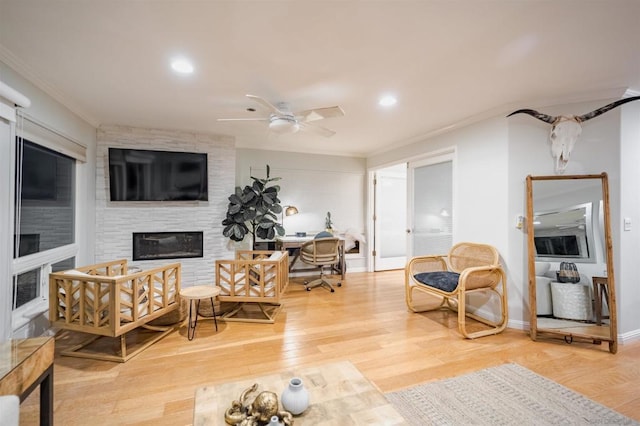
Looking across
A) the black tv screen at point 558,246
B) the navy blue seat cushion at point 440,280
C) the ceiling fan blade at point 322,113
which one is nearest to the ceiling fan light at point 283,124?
the ceiling fan blade at point 322,113

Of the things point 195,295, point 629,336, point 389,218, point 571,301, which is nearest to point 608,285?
point 571,301

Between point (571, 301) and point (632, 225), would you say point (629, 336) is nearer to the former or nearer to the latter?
point (571, 301)

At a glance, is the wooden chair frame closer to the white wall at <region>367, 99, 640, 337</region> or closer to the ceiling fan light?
the ceiling fan light

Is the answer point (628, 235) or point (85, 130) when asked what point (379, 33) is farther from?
point (85, 130)

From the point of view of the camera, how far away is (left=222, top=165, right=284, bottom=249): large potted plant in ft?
14.2

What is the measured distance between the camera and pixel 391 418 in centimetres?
119

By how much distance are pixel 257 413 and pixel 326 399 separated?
1.07 ft

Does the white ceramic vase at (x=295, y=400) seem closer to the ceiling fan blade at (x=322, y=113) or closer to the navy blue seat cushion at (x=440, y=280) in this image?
the ceiling fan blade at (x=322, y=113)

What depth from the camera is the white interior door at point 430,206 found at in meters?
3.91

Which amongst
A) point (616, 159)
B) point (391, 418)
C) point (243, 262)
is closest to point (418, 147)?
point (616, 159)

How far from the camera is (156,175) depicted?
13.2ft

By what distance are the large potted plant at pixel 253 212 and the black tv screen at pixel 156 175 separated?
0.47 metres

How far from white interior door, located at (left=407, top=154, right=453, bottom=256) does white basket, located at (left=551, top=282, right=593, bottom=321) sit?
126cm

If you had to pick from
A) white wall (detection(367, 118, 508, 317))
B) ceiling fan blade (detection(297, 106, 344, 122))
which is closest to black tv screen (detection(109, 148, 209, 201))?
ceiling fan blade (detection(297, 106, 344, 122))
